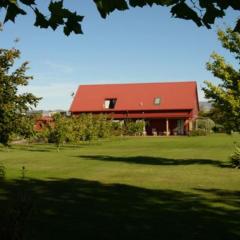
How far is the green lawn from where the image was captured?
9.68 metres

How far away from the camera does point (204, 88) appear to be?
2280cm

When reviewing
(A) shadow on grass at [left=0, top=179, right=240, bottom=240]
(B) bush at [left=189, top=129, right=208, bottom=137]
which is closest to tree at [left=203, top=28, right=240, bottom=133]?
(A) shadow on grass at [left=0, top=179, right=240, bottom=240]

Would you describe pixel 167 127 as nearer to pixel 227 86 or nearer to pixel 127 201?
pixel 227 86

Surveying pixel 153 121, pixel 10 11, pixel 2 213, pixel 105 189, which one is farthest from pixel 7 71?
pixel 153 121

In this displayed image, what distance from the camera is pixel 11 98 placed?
17.3 meters

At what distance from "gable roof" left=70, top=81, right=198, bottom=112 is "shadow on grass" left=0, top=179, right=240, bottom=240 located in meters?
57.2

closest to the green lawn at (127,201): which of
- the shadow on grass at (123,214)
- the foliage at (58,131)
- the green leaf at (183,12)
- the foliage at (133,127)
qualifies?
the shadow on grass at (123,214)

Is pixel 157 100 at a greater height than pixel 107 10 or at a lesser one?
greater

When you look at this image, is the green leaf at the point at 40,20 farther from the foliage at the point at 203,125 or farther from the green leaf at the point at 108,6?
the foliage at the point at 203,125

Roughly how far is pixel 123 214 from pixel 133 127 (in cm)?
5724

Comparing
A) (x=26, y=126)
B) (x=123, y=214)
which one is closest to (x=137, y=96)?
(x=26, y=126)

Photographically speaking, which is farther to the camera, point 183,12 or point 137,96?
point 137,96

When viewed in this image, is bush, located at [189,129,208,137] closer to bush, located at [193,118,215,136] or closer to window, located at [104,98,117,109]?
bush, located at [193,118,215,136]

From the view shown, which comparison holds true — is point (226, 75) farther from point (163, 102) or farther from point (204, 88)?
point (163, 102)
